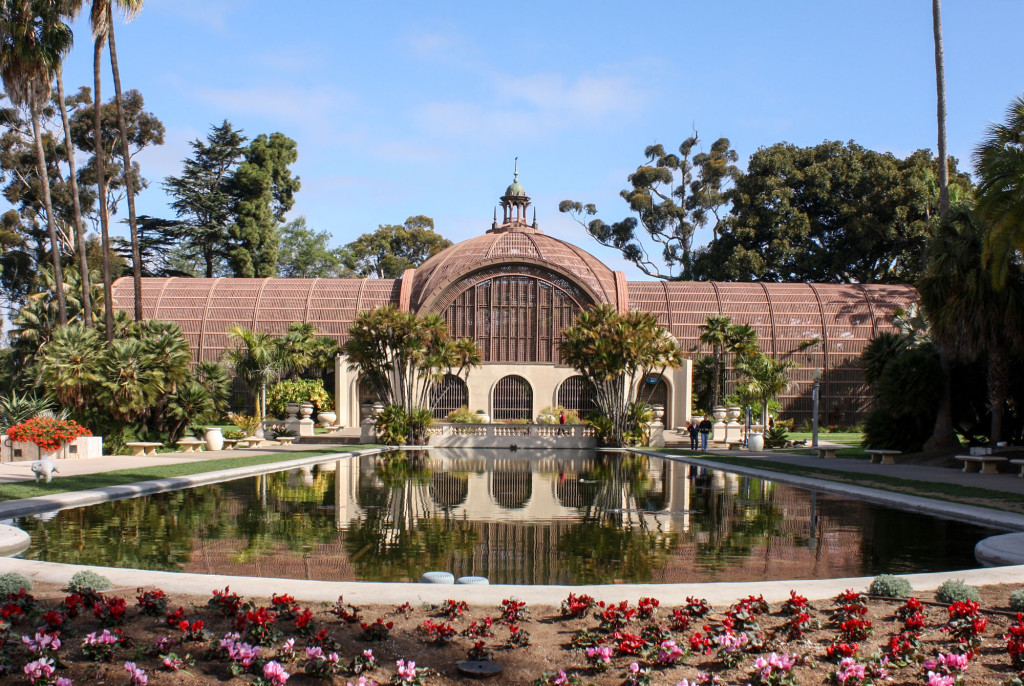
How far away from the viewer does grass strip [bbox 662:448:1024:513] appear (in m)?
16.4

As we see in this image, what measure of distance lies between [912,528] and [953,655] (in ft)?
26.6

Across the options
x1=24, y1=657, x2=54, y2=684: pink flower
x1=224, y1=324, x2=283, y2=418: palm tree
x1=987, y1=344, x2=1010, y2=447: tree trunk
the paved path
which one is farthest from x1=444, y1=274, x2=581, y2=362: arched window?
x1=24, y1=657, x2=54, y2=684: pink flower

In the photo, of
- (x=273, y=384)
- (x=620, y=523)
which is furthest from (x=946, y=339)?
(x=273, y=384)

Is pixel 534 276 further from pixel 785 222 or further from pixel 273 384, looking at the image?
pixel 785 222

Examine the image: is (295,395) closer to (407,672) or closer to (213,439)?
(213,439)

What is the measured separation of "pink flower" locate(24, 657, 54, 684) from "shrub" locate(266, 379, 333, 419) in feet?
133

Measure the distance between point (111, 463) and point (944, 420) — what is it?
975 inches

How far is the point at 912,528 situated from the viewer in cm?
1386

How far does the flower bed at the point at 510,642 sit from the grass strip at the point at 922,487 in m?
9.67

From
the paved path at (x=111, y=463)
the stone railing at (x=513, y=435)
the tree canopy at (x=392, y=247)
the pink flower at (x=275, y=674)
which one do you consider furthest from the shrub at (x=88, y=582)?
the tree canopy at (x=392, y=247)

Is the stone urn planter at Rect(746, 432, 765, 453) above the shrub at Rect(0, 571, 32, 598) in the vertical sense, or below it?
below

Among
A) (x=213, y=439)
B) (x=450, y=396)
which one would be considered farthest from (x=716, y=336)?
(x=213, y=439)

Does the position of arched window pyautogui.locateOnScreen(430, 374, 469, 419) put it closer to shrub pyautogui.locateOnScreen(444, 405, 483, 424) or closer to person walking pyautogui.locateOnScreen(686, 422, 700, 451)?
shrub pyautogui.locateOnScreen(444, 405, 483, 424)

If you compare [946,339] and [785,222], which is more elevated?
[785,222]
